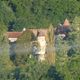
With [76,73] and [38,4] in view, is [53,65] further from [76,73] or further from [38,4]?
[38,4]

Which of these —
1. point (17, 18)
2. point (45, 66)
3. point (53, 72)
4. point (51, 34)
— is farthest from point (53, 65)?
point (17, 18)

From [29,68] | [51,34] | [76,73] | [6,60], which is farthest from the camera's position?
[51,34]

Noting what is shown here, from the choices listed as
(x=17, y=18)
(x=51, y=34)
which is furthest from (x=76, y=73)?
(x=17, y=18)

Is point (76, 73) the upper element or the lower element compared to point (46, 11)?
lower

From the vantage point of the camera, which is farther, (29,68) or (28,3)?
(28,3)

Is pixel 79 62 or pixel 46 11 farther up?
pixel 46 11

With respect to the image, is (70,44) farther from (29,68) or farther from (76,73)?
(76,73)

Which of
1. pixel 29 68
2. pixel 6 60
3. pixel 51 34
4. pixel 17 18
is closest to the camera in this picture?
pixel 29 68

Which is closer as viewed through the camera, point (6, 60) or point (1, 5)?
point (6, 60)

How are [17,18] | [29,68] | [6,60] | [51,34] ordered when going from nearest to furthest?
[29,68], [6,60], [51,34], [17,18]
